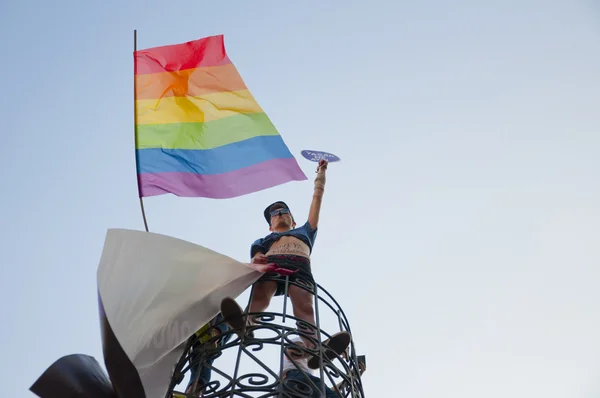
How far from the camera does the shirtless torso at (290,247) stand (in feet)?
22.2

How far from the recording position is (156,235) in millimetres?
5777

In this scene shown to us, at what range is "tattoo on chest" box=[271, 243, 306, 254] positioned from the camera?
676cm

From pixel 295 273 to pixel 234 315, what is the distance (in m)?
1.15

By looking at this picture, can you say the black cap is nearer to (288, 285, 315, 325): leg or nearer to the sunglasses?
the sunglasses

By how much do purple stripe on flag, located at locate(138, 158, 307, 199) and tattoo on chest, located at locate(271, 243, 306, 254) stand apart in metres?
0.82

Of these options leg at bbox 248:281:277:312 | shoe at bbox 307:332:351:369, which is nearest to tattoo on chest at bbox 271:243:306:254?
leg at bbox 248:281:277:312

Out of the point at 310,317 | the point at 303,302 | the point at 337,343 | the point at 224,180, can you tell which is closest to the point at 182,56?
the point at 224,180

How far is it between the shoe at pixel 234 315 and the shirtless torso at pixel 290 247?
139 centimetres

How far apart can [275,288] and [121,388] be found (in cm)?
203

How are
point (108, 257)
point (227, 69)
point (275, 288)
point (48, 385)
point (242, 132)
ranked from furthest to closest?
point (227, 69) → point (242, 132) → point (275, 288) → point (108, 257) → point (48, 385)

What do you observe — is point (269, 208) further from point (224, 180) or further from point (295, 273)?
point (295, 273)

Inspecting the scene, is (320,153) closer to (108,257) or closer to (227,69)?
(227,69)

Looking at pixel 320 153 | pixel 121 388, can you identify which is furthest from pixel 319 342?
pixel 320 153

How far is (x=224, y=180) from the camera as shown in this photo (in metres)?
7.35
